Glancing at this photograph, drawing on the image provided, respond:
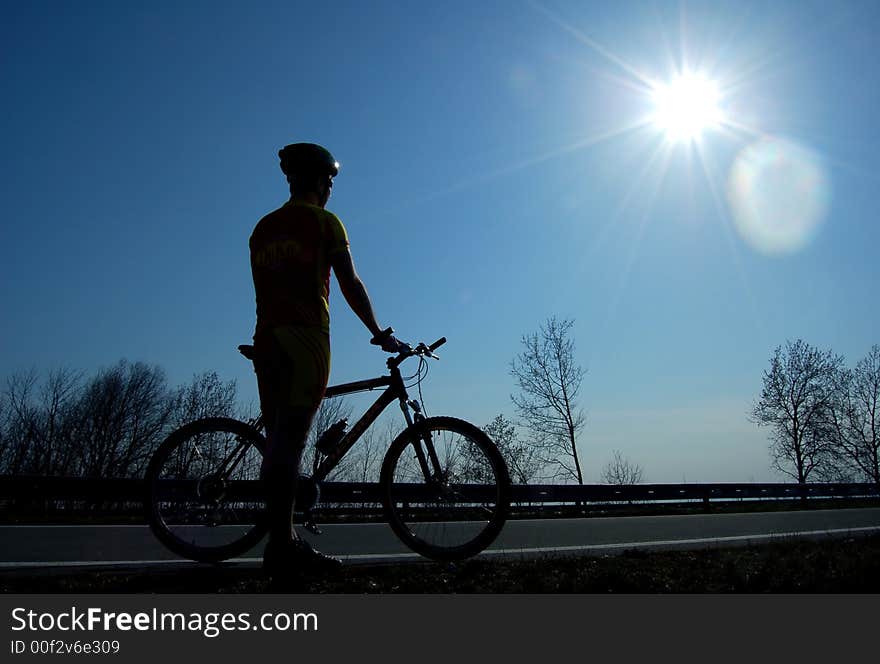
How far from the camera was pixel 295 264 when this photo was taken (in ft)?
11.6

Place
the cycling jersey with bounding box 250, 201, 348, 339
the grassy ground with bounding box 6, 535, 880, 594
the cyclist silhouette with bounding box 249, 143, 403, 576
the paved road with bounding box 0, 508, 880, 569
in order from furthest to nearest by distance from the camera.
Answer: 1. the paved road with bounding box 0, 508, 880, 569
2. the cycling jersey with bounding box 250, 201, 348, 339
3. the cyclist silhouette with bounding box 249, 143, 403, 576
4. the grassy ground with bounding box 6, 535, 880, 594

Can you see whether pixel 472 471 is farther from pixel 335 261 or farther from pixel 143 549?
pixel 143 549

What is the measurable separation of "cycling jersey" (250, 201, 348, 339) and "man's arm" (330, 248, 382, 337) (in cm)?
6

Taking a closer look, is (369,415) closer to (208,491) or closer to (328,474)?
(328,474)

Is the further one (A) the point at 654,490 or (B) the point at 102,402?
(B) the point at 102,402

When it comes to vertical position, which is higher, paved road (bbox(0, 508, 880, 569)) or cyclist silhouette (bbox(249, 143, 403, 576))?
cyclist silhouette (bbox(249, 143, 403, 576))

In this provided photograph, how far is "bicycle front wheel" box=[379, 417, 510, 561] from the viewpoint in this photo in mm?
4070

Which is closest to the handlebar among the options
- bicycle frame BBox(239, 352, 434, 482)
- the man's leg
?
bicycle frame BBox(239, 352, 434, 482)

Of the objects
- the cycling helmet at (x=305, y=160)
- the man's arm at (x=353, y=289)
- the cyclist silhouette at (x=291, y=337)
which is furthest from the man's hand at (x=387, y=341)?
the cycling helmet at (x=305, y=160)

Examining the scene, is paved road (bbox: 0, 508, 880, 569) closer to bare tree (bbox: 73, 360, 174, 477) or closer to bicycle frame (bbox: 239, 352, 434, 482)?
bicycle frame (bbox: 239, 352, 434, 482)

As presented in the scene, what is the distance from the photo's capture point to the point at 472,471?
4219 mm

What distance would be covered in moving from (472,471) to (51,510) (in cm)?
854
